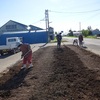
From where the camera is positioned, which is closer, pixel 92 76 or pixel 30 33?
pixel 92 76

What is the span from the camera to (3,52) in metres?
29.1

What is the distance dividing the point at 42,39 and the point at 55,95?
57.9 metres

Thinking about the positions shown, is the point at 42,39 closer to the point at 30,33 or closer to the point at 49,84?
the point at 30,33

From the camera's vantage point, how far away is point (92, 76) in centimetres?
999

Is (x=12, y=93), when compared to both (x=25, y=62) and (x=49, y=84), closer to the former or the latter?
(x=49, y=84)

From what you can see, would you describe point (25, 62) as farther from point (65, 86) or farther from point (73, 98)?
A: point (73, 98)

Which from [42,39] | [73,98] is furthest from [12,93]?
[42,39]

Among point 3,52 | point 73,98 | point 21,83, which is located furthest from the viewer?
point 3,52

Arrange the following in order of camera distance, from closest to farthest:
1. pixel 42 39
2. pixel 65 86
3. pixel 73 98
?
1. pixel 73 98
2. pixel 65 86
3. pixel 42 39

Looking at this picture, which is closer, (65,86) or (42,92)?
(42,92)

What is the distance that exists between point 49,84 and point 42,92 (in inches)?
48.4

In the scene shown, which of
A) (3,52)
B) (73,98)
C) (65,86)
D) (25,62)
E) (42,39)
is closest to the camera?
(73,98)

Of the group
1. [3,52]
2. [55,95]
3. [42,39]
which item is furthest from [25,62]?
[42,39]

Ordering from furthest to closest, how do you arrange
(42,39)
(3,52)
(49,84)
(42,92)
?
(42,39), (3,52), (49,84), (42,92)
